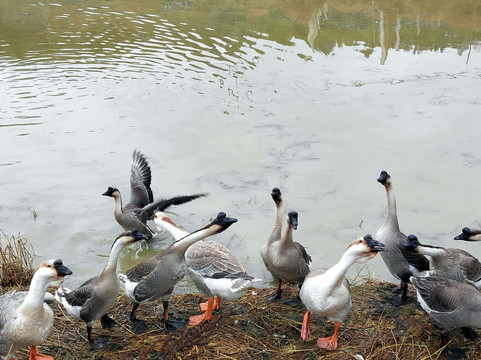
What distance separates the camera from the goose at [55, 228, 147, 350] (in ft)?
15.3

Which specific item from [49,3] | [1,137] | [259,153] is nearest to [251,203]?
[259,153]

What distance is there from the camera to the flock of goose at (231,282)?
4.44 m

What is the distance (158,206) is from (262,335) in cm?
236

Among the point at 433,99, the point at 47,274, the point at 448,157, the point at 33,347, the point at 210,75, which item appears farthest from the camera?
the point at 210,75

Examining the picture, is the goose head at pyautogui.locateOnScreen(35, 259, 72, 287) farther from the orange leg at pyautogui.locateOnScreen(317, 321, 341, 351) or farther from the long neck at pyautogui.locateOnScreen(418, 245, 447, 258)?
the long neck at pyautogui.locateOnScreen(418, 245, 447, 258)

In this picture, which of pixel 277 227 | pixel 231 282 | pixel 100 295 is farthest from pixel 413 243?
pixel 100 295

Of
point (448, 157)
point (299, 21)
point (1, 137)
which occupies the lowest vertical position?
point (1, 137)

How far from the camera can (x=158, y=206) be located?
6.68 m

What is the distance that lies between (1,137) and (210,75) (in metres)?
5.02

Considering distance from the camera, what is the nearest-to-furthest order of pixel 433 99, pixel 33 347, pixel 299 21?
pixel 33 347 < pixel 433 99 < pixel 299 21

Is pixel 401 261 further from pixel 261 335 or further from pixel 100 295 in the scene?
pixel 100 295

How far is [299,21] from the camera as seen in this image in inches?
693

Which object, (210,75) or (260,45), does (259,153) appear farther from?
(260,45)

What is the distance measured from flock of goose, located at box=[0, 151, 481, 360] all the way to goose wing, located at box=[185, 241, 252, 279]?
0.01 metres
